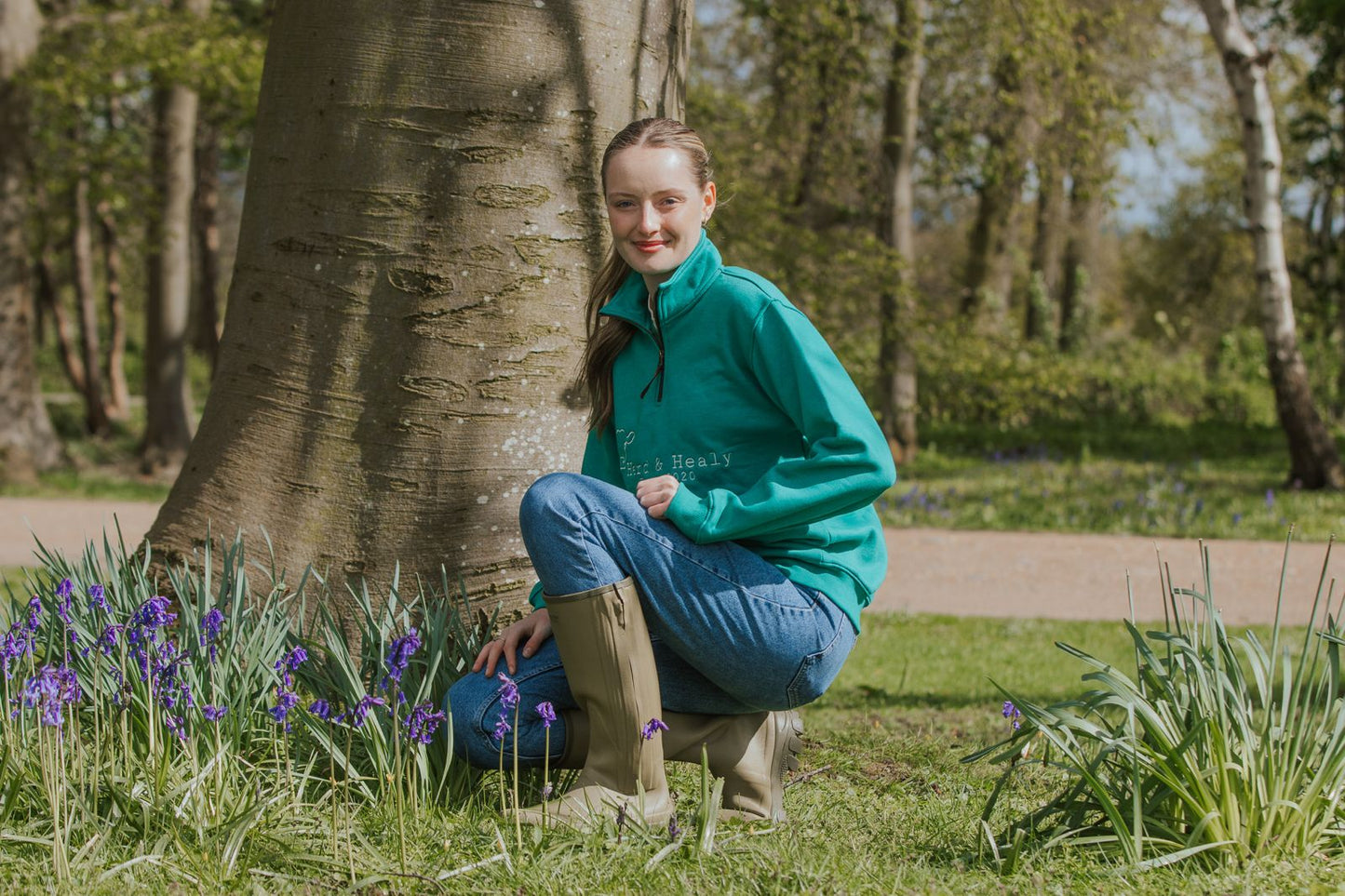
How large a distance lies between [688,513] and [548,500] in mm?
262

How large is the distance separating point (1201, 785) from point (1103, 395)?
16.6 meters

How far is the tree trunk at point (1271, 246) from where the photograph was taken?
9.89 metres

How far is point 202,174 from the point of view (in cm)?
1689

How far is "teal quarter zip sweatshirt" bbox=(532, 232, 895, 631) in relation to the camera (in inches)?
92.9

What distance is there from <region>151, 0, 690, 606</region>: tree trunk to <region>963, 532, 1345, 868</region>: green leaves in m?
1.57

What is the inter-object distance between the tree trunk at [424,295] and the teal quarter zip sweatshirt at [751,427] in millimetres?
666

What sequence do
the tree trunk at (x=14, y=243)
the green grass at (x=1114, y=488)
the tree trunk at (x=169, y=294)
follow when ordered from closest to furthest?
the green grass at (x=1114, y=488) < the tree trunk at (x=14, y=243) < the tree trunk at (x=169, y=294)

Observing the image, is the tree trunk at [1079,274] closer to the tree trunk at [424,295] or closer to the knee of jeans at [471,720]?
the tree trunk at [424,295]

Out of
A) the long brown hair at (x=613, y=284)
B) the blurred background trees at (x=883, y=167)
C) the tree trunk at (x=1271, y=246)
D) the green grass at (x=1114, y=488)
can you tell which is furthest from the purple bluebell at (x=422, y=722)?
the tree trunk at (x=1271, y=246)

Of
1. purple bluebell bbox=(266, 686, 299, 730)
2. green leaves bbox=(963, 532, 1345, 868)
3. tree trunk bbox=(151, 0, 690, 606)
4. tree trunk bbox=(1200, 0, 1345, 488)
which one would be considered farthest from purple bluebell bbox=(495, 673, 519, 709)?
tree trunk bbox=(1200, 0, 1345, 488)

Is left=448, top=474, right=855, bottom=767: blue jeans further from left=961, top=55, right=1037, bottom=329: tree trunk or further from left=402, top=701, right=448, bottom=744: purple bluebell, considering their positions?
left=961, top=55, right=1037, bottom=329: tree trunk

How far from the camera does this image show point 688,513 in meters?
2.39

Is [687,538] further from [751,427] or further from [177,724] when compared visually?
[177,724]

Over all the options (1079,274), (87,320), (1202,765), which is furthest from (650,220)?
(1079,274)
